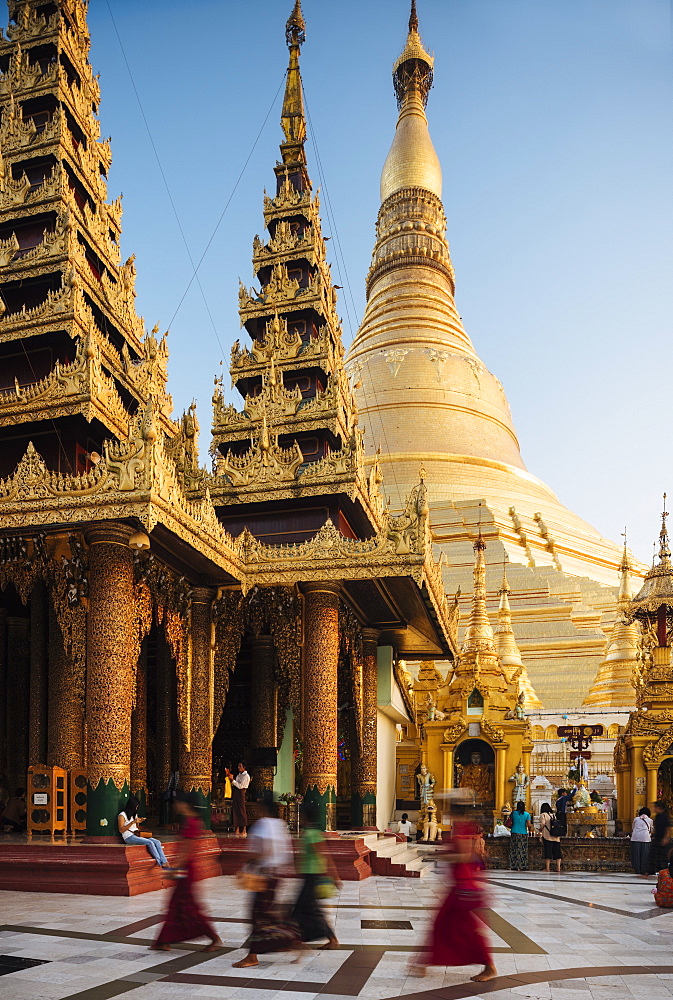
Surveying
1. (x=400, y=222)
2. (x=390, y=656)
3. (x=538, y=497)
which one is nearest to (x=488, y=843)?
(x=390, y=656)

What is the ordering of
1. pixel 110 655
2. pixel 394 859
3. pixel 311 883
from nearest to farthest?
pixel 311 883
pixel 110 655
pixel 394 859

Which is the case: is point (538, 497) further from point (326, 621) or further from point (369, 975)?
point (369, 975)

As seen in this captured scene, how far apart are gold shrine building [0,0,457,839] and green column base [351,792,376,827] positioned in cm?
5

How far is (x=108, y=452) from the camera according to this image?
12445 mm

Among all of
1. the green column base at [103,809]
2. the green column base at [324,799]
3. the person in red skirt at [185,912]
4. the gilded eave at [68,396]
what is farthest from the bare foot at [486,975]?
the gilded eave at [68,396]

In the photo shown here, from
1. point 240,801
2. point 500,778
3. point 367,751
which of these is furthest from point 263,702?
point 500,778

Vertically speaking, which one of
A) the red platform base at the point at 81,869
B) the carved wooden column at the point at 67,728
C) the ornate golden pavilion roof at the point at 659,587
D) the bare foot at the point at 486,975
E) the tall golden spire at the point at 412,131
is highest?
the tall golden spire at the point at 412,131

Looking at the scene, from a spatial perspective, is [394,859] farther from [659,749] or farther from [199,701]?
[659,749]

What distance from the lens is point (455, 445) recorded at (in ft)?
147

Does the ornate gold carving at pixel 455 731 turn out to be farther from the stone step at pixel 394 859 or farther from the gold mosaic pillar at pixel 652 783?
the stone step at pixel 394 859

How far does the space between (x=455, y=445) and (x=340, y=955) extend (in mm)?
37752

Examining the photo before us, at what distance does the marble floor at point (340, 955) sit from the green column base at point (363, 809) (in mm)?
6637

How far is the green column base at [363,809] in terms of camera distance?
61.7ft

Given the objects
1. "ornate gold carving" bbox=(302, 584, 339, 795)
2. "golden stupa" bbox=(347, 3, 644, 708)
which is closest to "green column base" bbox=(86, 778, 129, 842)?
"ornate gold carving" bbox=(302, 584, 339, 795)
